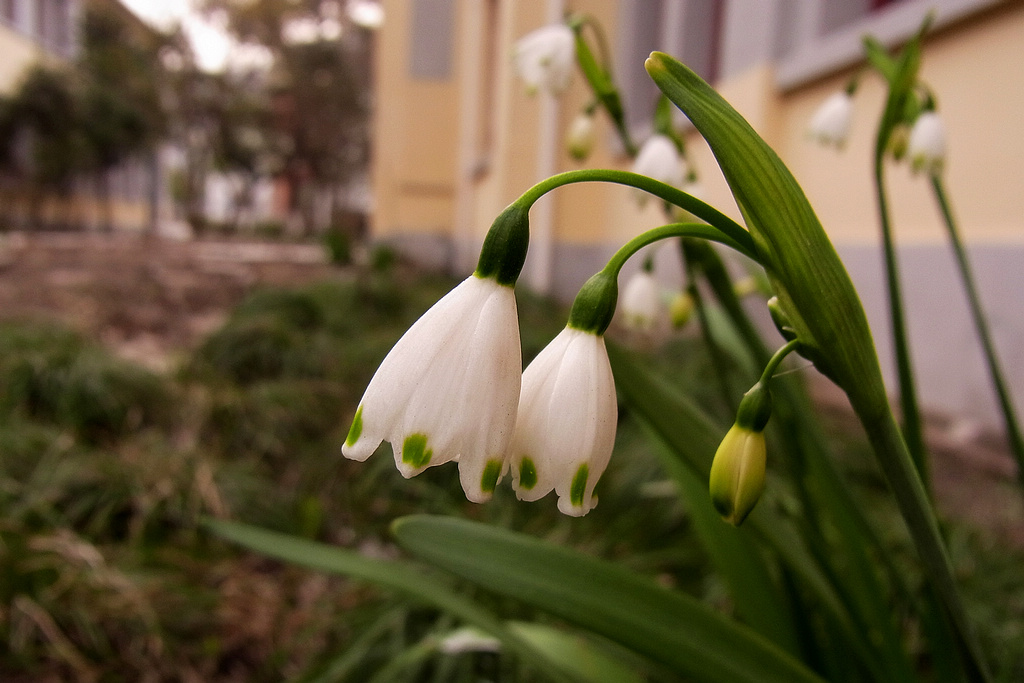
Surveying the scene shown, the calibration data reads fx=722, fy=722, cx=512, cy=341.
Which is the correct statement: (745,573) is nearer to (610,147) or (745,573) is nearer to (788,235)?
(788,235)

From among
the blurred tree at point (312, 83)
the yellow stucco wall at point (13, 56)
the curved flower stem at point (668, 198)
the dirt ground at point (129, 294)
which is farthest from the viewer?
the blurred tree at point (312, 83)

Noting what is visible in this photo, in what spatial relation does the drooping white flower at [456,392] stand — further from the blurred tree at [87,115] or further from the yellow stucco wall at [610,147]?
the blurred tree at [87,115]

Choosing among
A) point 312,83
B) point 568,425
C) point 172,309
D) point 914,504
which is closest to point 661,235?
point 568,425

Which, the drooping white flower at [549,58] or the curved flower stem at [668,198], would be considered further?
the drooping white flower at [549,58]

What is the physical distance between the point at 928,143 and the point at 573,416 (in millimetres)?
850

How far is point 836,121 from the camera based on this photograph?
4.24ft

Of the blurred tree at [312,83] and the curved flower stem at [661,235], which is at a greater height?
the blurred tree at [312,83]

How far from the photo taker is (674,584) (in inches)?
57.7

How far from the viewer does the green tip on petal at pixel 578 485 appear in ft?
1.46

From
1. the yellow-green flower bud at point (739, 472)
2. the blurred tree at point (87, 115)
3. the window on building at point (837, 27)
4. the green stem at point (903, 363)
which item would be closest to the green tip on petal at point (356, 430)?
the yellow-green flower bud at point (739, 472)

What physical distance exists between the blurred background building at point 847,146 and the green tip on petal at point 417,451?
0.90 meters

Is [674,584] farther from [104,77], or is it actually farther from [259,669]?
[104,77]

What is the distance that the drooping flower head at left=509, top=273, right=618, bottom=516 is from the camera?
1.45ft

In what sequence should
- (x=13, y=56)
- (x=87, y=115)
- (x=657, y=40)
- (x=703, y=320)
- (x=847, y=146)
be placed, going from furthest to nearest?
(x=87, y=115) < (x=13, y=56) < (x=657, y=40) < (x=847, y=146) < (x=703, y=320)
